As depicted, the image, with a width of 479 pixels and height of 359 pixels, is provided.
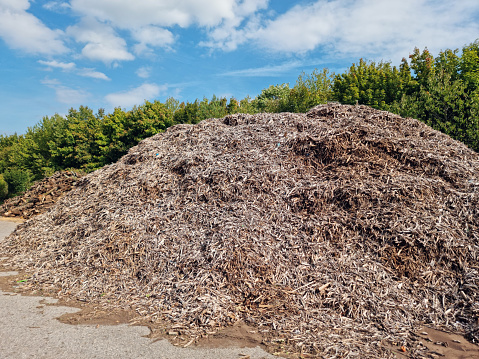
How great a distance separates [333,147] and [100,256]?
5335mm

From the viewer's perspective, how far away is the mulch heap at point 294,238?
4172 mm

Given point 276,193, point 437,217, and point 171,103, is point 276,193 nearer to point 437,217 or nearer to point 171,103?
point 437,217

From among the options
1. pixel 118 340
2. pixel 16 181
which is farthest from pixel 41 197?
pixel 118 340

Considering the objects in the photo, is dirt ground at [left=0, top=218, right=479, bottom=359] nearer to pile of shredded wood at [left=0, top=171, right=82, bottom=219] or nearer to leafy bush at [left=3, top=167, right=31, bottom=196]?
pile of shredded wood at [left=0, top=171, right=82, bottom=219]

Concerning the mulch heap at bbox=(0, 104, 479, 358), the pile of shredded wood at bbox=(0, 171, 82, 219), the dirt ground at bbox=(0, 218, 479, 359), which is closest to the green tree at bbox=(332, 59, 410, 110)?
the mulch heap at bbox=(0, 104, 479, 358)

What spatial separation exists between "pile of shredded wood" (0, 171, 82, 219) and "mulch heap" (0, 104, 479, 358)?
475cm

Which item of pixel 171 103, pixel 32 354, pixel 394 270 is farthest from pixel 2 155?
pixel 394 270

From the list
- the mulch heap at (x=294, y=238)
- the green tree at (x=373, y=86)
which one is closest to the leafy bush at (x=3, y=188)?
the mulch heap at (x=294, y=238)

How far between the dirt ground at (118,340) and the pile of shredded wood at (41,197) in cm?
901

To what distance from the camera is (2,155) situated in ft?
93.6

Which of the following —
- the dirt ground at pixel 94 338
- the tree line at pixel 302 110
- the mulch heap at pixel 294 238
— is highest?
the tree line at pixel 302 110

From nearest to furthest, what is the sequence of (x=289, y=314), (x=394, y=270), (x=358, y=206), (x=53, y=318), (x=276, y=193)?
(x=289, y=314) → (x=53, y=318) → (x=394, y=270) → (x=358, y=206) → (x=276, y=193)

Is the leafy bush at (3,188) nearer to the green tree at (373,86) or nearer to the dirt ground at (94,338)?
the dirt ground at (94,338)

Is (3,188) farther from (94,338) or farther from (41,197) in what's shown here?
(94,338)
